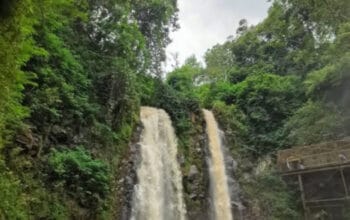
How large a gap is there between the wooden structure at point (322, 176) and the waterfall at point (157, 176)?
4578 millimetres

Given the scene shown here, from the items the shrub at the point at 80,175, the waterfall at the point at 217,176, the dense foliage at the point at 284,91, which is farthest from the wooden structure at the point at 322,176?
the shrub at the point at 80,175

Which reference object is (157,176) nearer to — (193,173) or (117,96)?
(193,173)

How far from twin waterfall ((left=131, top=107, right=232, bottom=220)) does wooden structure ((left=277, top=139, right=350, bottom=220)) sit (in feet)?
9.09

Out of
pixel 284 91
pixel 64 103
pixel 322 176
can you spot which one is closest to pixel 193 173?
pixel 322 176

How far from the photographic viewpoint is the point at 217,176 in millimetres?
15086

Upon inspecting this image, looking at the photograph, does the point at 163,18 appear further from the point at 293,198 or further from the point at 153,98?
the point at 293,198

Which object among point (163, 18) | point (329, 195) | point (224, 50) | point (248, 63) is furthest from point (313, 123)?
point (224, 50)

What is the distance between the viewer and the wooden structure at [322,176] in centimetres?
1396

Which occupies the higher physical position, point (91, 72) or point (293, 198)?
point (91, 72)

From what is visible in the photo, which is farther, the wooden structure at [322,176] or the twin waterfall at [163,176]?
the wooden structure at [322,176]

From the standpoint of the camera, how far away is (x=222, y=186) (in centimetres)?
1480

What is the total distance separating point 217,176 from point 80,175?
644cm

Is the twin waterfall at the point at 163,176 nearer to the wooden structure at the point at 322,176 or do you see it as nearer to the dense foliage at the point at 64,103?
the dense foliage at the point at 64,103

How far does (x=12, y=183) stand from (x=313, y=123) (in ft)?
42.7
